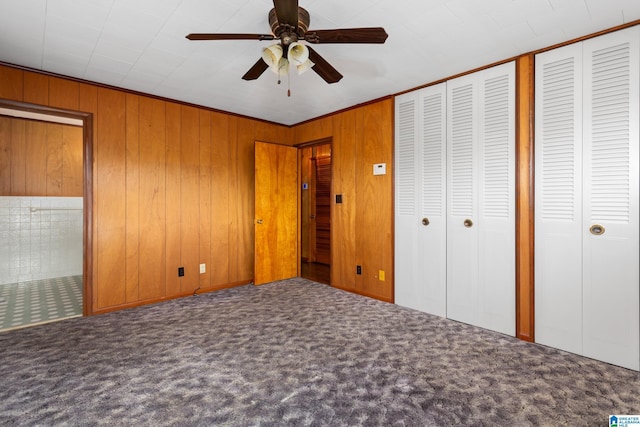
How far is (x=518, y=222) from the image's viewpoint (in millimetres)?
2732

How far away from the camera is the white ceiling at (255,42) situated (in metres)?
2.06

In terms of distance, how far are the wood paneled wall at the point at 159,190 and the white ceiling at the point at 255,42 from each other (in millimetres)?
265

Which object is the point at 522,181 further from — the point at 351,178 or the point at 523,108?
the point at 351,178

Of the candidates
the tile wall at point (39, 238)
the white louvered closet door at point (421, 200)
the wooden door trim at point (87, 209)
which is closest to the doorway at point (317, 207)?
the white louvered closet door at point (421, 200)

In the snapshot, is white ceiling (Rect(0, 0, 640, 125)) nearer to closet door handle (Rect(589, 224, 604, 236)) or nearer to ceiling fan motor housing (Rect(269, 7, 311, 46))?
ceiling fan motor housing (Rect(269, 7, 311, 46))

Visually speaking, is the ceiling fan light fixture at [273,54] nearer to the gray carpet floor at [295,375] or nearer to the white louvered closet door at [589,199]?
the gray carpet floor at [295,375]

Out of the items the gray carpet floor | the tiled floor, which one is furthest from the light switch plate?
the tiled floor

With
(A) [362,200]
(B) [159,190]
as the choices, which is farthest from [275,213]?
(B) [159,190]

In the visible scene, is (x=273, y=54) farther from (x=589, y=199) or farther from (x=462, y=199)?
(x=589, y=199)

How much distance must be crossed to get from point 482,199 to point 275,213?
9.42ft

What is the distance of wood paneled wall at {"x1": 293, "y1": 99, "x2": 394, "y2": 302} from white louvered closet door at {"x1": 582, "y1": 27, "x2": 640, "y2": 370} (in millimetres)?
1802

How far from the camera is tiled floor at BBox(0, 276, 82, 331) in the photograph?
319 centimetres

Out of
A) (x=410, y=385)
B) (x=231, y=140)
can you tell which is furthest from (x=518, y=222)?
(x=231, y=140)

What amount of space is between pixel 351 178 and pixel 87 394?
3.34 m
